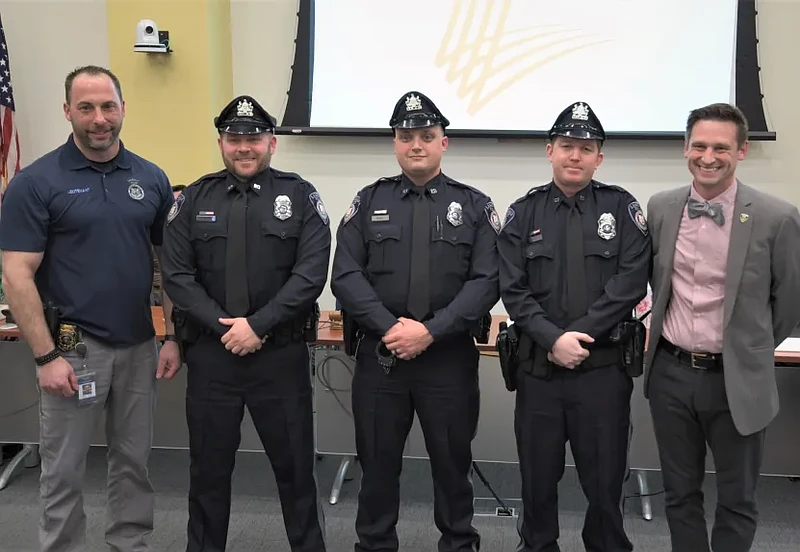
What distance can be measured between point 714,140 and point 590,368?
0.82 metres

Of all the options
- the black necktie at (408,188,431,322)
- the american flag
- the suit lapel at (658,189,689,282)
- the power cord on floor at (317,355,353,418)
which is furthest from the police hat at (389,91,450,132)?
the american flag

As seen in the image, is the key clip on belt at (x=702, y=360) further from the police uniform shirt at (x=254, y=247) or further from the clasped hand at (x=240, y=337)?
the clasped hand at (x=240, y=337)

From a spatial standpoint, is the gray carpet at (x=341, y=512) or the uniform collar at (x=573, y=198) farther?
the gray carpet at (x=341, y=512)

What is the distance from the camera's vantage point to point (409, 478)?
3414 millimetres

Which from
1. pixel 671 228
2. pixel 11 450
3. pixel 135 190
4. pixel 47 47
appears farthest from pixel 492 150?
pixel 11 450

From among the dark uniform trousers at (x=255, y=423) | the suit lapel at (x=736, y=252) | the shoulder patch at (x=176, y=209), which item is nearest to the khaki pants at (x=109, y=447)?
the dark uniform trousers at (x=255, y=423)

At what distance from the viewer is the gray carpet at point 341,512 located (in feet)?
9.05

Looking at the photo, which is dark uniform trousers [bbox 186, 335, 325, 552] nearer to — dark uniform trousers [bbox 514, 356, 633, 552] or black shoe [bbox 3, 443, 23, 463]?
dark uniform trousers [bbox 514, 356, 633, 552]

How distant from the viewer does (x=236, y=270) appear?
2283 millimetres

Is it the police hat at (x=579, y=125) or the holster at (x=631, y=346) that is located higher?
the police hat at (x=579, y=125)

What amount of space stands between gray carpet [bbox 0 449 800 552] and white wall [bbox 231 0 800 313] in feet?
4.43

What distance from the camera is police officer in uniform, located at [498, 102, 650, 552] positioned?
2191mm

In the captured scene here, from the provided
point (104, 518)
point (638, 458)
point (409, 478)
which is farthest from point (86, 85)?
point (638, 458)

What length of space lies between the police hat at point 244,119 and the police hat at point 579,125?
1.02 m
